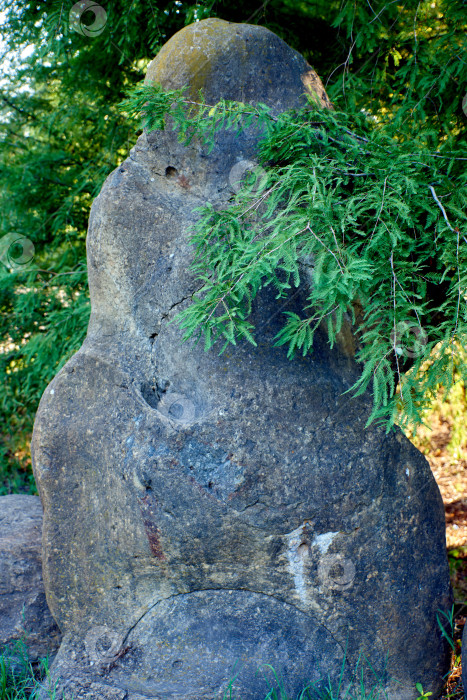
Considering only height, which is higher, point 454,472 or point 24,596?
point 24,596

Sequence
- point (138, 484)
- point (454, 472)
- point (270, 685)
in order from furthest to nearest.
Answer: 1. point (454, 472)
2. point (138, 484)
3. point (270, 685)

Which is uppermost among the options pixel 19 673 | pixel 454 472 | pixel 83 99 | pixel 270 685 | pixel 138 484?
pixel 83 99

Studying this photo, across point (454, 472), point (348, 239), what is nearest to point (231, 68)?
point (348, 239)

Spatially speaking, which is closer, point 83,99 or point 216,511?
point 216,511

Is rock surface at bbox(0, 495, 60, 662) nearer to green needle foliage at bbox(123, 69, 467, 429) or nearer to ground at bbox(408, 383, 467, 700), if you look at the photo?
green needle foliage at bbox(123, 69, 467, 429)

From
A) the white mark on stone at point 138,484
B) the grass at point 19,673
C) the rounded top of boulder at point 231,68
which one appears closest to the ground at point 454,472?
the white mark on stone at point 138,484

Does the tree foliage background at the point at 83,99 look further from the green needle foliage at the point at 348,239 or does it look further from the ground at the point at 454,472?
the ground at the point at 454,472

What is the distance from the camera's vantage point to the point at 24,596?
11.1 ft

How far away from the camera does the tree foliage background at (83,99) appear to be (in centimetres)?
389

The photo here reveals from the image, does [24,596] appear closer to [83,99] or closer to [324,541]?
[324,541]

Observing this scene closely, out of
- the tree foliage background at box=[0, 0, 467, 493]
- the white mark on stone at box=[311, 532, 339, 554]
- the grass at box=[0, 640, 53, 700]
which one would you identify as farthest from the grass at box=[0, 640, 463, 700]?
the tree foliage background at box=[0, 0, 467, 493]

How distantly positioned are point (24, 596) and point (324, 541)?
1863 millimetres

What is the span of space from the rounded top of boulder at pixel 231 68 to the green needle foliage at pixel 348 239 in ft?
1.03

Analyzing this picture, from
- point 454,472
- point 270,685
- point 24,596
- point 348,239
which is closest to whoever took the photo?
point 348,239
